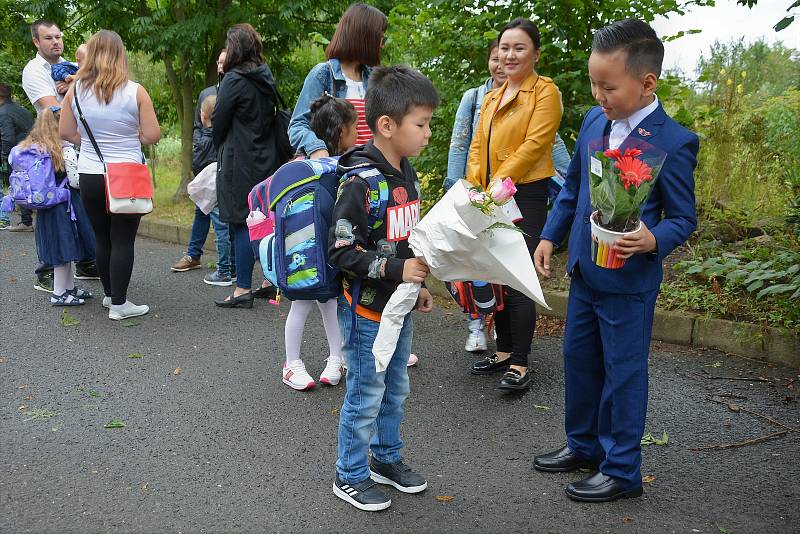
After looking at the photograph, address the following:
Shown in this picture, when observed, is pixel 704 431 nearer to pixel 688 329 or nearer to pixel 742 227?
pixel 688 329

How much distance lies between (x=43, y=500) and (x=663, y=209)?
298 cm

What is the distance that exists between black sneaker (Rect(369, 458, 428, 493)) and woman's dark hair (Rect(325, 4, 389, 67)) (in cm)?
255

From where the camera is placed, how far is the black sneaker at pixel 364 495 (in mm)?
3119

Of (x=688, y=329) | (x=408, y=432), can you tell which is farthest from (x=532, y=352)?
(x=408, y=432)

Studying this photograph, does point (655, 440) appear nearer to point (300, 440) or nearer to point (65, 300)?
point (300, 440)

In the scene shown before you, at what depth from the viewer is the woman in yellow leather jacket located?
4.44 meters

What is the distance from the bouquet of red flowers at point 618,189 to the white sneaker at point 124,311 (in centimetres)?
435

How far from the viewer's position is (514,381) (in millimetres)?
4402

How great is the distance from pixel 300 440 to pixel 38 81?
16.9ft

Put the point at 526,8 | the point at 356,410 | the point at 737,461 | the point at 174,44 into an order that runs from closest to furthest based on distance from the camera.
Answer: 1. the point at 356,410
2. the point at 737,461
3. the point at 526,8
4. the point at 174,44

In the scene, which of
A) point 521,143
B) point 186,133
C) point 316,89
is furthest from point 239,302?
point 186,133

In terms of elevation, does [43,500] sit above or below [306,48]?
below

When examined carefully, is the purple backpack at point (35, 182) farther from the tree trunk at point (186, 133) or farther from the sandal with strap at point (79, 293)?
the tree trunk at point (186, 133)

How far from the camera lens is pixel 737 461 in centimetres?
358
